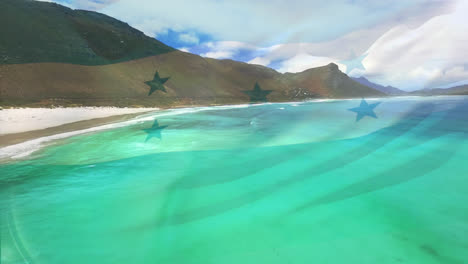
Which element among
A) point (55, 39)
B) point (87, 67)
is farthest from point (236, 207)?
point (55, 39)

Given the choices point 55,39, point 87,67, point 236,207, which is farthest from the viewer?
point 55,39

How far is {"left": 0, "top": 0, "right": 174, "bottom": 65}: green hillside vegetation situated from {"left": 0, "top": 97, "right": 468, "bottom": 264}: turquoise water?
338 feet

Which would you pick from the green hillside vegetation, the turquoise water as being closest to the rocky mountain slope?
the green hillside vegetation

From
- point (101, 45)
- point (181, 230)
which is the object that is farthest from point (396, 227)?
point (101, 45)

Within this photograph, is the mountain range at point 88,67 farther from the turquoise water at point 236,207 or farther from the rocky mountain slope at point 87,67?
the turquoise water at point 236,207

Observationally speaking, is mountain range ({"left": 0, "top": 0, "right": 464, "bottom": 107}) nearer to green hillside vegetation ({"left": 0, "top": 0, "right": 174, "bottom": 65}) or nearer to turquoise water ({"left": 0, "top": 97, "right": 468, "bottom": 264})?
green hillside vegetation ({"left": 0, "top": 0, "right": 174, "bottom": 65})

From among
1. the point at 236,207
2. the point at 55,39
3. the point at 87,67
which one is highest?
the point at 55,39

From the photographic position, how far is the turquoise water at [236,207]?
559 centimetres

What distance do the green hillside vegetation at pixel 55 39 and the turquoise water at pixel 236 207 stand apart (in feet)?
338

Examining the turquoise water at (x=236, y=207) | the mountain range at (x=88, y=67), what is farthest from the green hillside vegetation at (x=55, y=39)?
the turquoise water at (x=236, y=207)

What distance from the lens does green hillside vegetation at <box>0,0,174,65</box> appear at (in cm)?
9281

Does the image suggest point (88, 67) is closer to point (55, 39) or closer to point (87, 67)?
point (87, 67)

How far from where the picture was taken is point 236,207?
25.7 ft

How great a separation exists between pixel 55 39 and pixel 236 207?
146 metres
